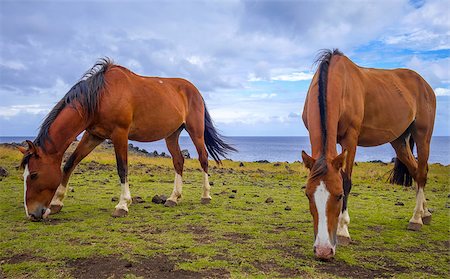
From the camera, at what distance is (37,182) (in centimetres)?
616

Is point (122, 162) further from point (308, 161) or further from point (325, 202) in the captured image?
point (325, 202)

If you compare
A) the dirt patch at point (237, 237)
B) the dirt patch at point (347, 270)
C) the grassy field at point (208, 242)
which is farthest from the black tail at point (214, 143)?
the dirt patch at point (347, 270)

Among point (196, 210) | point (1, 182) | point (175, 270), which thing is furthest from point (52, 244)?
point (1, 182)

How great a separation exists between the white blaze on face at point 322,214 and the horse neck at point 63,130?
471cm

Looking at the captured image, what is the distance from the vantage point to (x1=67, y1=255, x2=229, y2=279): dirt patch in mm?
3949

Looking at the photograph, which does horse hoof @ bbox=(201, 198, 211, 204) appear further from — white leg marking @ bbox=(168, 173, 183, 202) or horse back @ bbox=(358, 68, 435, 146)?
horse back @ bbox=(358, 68, 435, 146)

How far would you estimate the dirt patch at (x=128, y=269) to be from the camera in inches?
155

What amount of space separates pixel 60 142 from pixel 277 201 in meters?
5.37

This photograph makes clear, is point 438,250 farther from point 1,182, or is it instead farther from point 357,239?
point 1,182

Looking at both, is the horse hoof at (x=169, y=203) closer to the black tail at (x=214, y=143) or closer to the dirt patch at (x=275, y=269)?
the black tail at (x=214, y=143)

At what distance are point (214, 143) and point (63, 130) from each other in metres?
4.83

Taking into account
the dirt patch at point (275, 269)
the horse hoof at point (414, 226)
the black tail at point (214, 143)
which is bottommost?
the dirt patch at point (275, 269)

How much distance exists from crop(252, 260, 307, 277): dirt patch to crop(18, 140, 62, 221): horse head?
4.01m

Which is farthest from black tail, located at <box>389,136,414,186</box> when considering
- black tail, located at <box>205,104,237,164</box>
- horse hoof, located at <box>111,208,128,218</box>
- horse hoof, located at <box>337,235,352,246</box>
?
horse hoof, located at <box>111,208,128,218</box>
